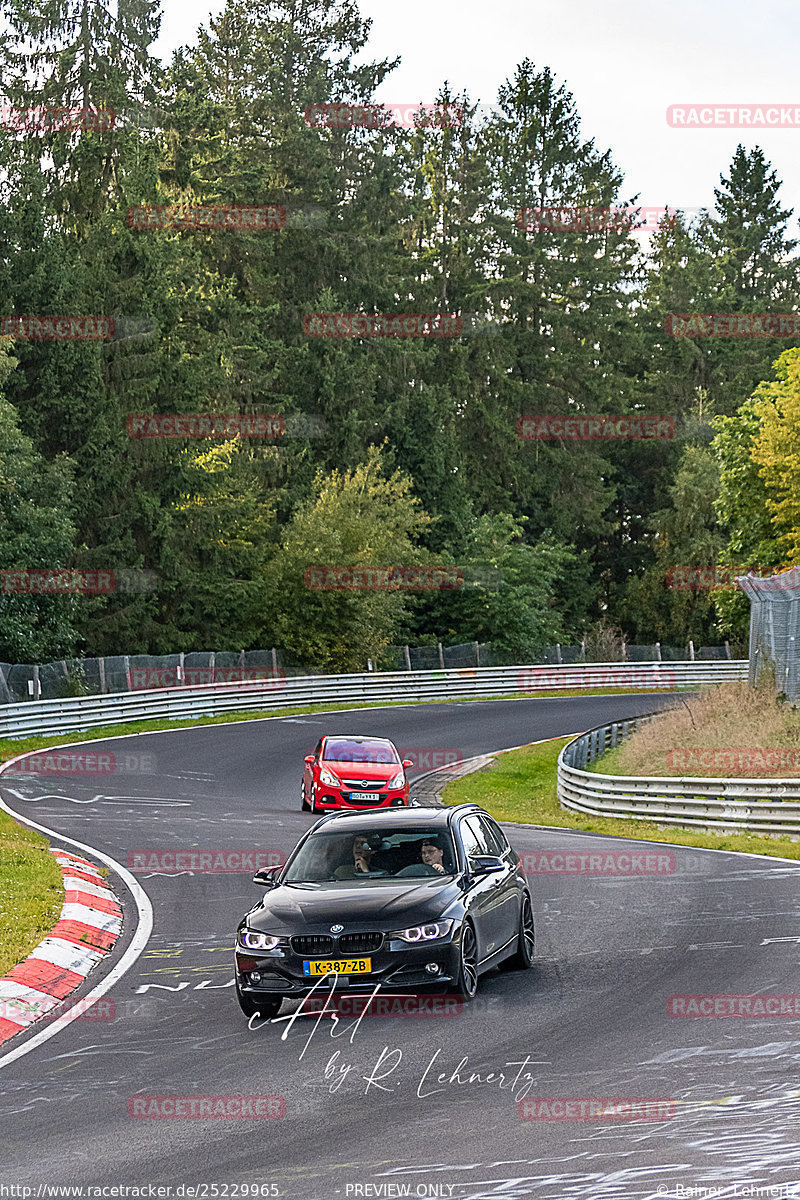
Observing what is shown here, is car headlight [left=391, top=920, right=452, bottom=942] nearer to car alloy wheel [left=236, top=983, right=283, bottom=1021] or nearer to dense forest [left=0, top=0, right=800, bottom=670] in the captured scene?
car alloy wheel [left=236, top=983, right=283, bottom=1021]

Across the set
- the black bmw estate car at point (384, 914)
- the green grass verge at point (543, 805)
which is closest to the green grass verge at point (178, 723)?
the green grass verge at point (543, 805)

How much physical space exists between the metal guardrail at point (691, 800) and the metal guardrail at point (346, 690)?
15.4 m

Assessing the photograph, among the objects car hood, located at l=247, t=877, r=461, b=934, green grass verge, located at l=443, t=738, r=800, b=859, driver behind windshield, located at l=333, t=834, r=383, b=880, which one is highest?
driver behind windshield, located at l=333, t=834, r=383, b=880

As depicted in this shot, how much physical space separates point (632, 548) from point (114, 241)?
141 ft

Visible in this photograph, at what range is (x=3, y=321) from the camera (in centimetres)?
5150

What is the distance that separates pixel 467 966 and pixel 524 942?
1.61 meters

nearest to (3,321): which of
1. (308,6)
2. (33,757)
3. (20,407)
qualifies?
(20,407)

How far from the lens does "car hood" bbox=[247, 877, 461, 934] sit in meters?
9.95

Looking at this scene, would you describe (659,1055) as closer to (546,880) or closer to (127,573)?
(546,880)

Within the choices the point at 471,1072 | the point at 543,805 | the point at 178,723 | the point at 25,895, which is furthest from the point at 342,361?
the point at 471,1072

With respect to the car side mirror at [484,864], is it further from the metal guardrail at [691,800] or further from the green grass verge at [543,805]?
the metal guardrail at [691,800]

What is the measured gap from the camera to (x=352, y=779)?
85.8 feet

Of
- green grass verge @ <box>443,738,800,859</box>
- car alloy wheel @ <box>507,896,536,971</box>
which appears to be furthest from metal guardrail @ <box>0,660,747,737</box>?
car alloy wheel @ <box>507,896,536,971</box>

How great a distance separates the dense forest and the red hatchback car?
21149mm
